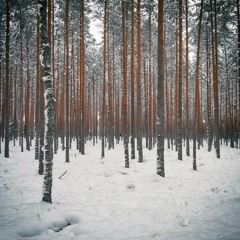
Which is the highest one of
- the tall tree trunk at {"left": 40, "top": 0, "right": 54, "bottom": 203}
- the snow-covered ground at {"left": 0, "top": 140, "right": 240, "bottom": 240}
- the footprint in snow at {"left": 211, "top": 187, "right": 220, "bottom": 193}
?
the tall tree trunk at {"left": 40, "top": 0, "right": 54, "bottom": 203}

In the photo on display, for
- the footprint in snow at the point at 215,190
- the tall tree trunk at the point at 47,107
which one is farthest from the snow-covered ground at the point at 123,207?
the tall tree trunk at the point at 47,107

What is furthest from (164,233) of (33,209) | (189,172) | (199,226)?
(189,172)

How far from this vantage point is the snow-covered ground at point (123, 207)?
14.8ft

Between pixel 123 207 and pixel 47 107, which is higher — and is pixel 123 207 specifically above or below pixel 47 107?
below

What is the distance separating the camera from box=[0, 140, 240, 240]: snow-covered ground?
14.8ft

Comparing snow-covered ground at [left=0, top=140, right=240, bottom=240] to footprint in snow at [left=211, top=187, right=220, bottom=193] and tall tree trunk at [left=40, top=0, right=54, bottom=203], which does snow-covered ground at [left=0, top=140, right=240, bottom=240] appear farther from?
tall tree trunk at [left=40, top=0, right=54, bottom=203]

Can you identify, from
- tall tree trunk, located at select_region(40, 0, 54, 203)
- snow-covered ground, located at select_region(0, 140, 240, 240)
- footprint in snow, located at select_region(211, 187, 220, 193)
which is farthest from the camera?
footprint in snow, located at select_region(211, 187, 220, 193)

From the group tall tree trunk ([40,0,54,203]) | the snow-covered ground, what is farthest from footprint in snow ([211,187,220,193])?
tall tree trunk ([40,0,54,203])

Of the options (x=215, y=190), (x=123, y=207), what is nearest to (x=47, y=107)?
(x=123, y=207)

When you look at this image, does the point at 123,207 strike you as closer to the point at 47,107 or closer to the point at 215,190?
the point at 47,107

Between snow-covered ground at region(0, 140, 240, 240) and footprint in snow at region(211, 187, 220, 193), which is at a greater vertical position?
snow-covered ground at region(0, 140, 240, 240)

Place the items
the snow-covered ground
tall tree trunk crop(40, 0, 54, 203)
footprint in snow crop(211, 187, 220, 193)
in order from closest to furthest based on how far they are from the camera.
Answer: the snow-covered ground < tall tree trunk crop(40, 0, 54, 203) < footprint in snow crop(211, 187, 220, 193)

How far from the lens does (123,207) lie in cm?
619

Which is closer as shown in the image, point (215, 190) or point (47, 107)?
point (47, 107)
